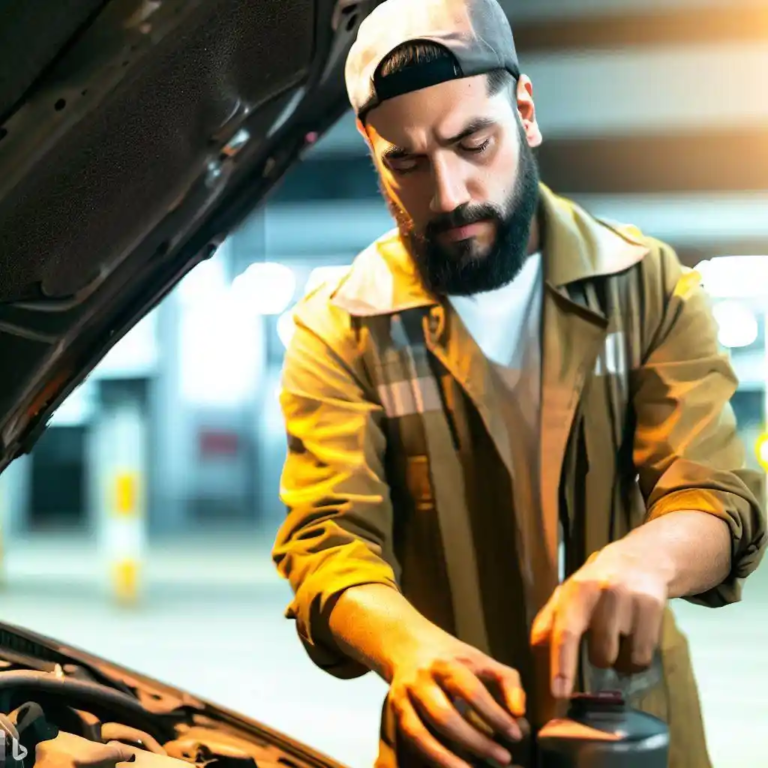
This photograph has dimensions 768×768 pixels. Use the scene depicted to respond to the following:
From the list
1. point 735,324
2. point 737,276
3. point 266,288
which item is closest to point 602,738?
point 735,324

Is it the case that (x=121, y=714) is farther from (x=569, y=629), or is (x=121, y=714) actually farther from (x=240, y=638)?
(x=240, y=638)

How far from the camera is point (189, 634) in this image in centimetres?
335

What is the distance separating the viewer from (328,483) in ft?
3.76

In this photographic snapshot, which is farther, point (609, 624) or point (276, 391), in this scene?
point (276, 391)

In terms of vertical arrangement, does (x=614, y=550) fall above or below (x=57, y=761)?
above

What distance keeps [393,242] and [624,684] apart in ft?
2.01

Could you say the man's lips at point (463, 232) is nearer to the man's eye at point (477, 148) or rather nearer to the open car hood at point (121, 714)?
the man's eye at point (477, 148)

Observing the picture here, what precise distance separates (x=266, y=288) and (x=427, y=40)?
109 centimetres

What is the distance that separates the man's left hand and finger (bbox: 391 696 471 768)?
134 mm

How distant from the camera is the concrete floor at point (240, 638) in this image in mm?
2217

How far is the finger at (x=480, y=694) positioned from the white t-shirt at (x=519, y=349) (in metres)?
0.27

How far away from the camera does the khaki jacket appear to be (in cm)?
113

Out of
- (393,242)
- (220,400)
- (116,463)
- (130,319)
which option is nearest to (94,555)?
(116,463)

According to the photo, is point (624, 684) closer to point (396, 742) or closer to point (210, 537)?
point (396, 742)
